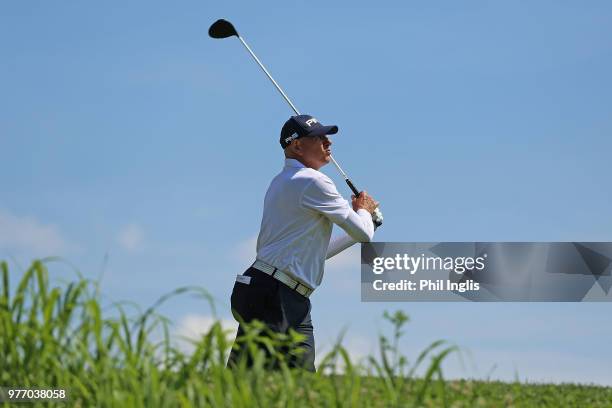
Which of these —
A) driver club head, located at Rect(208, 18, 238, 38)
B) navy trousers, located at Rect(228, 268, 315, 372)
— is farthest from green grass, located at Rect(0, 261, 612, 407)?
driver club head, located at Rect(208, 18, 238, 38)

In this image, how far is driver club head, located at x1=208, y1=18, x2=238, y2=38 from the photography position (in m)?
10.1

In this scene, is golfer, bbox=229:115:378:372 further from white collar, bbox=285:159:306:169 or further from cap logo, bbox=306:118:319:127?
cap logo, bbox=306:118:319:127

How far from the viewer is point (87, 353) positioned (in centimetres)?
463

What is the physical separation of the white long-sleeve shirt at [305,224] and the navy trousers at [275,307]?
143mm

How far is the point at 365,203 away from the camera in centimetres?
799

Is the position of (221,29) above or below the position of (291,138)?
above

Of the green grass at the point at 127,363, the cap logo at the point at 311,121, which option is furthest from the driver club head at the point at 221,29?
the green grass at the point at 127,363

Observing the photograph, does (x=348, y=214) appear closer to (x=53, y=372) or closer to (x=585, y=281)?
(x=53, y=372)

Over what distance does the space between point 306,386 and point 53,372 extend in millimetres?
1310

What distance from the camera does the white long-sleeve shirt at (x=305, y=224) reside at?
735 cm

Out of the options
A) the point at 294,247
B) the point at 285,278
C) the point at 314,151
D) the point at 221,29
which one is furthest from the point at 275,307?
the point at 221,29

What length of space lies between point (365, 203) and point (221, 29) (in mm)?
3189

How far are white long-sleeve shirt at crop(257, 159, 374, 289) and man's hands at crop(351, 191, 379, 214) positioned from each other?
11.6 inches

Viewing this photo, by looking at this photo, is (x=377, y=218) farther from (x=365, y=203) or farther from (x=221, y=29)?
(x=221, y=29)
